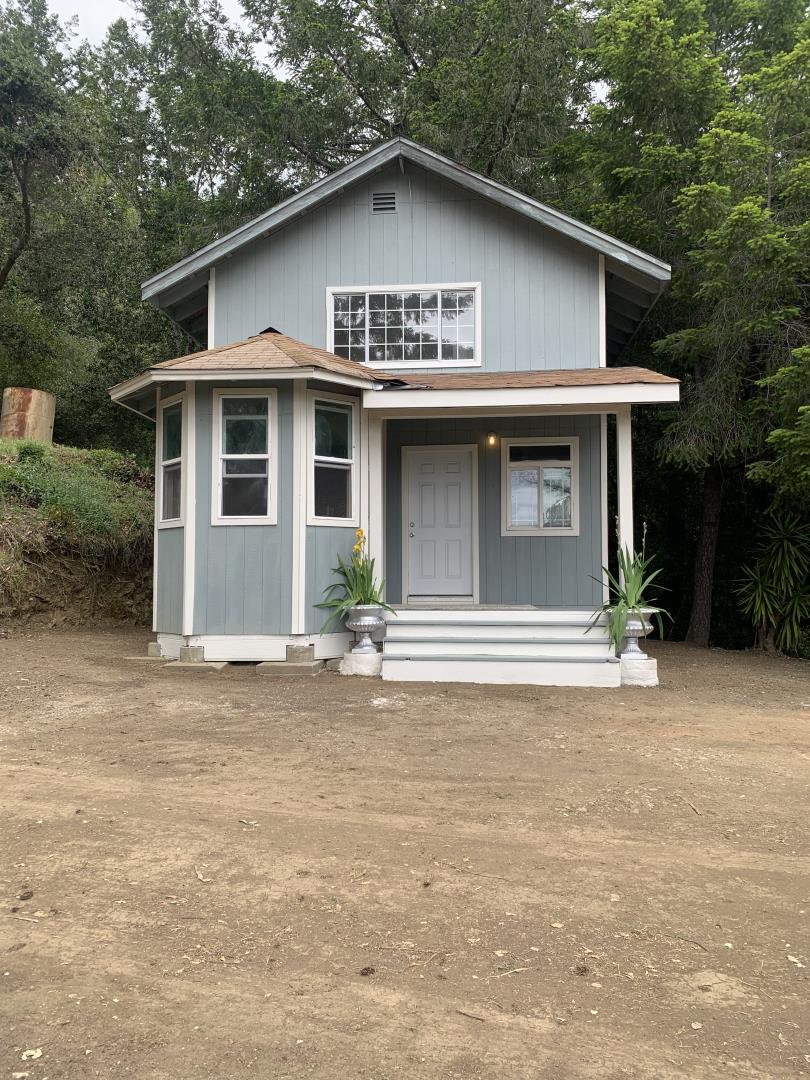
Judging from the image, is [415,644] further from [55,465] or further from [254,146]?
[254,146]

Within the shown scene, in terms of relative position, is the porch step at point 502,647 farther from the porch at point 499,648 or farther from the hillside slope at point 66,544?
the hillside slope at point 66,544

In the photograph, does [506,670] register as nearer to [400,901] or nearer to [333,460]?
[333,460]

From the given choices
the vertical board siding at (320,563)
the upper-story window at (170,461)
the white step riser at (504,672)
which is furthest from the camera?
the upper-story window at (170,461)

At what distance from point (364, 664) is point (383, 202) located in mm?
6151

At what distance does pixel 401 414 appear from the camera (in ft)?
31.7

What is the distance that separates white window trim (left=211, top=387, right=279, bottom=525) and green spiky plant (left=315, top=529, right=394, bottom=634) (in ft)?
3.20

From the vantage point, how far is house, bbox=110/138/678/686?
8.94 m

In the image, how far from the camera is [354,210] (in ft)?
35.1

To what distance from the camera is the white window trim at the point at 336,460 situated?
901cm

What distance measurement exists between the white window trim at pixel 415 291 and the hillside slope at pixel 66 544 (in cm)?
482

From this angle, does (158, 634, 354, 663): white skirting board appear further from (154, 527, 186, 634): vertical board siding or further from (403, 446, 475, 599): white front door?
(403, 446, 475, 599): white front door

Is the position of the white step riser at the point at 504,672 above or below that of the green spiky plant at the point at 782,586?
below

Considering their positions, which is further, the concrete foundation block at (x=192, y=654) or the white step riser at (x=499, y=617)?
the concrete foundation block at (x=192, y=654)

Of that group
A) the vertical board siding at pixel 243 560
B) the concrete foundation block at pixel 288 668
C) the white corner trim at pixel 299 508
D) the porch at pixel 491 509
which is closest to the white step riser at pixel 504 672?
the concrete foundation block at pixel 288 668
